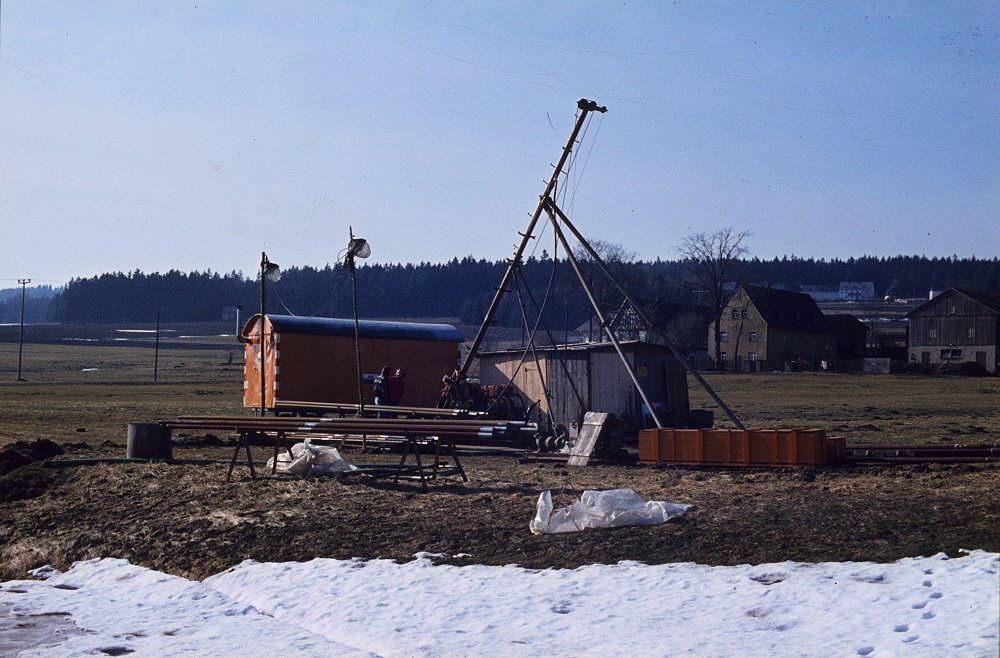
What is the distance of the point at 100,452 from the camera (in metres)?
20.4

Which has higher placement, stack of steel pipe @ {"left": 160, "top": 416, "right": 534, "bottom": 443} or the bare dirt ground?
stack of steel pipe @ {"left": 160, "top": 416, "right": 534, "bottom": 443}

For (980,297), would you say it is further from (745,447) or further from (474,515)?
(474,515)

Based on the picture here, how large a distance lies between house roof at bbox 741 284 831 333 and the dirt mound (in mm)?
76784

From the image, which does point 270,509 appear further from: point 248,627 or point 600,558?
point 600,558

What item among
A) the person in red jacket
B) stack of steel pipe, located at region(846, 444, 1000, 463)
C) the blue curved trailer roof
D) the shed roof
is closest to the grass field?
the shed roof

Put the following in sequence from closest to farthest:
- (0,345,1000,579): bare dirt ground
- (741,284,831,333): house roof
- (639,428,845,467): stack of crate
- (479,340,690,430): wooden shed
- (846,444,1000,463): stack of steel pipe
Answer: (0,345,1000,579): bare dirt ground
(846,444,1000,463): stack of steel pipe
(639,428,845,467): stack of crate
(479,340,690,430): wooden shed
(741,284,831,333): house roof

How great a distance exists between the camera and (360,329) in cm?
2872

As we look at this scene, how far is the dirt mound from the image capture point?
1672 centimetres

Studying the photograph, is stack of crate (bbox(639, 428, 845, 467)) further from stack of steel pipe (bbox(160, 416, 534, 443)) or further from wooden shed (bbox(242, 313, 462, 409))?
wooden shed (bbox(242, 313, 462, 409))

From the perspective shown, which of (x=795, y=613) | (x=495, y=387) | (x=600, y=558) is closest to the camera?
(x=795, y=613)

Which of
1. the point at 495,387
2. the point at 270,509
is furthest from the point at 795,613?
the point at 495,387

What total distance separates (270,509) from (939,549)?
7.69 m

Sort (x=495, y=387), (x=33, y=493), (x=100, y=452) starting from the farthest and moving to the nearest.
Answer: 1. (x=495, y=387)
2. (x=100, y=452)
3. (x=33, y=493)

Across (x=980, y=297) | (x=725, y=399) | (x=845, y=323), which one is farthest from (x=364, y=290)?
(x=725, y=399)
